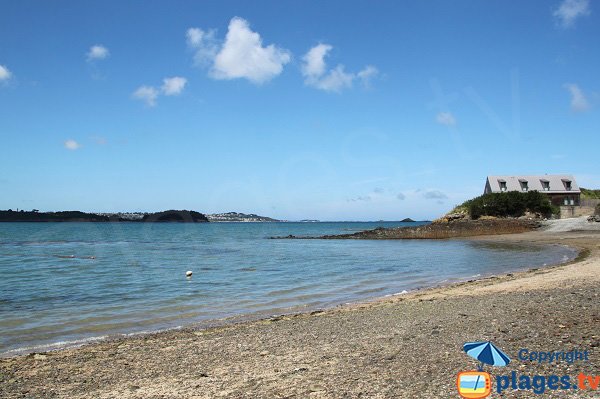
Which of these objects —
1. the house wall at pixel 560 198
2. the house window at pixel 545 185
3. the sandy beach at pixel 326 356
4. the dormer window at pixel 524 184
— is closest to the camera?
the sandy beach at pixel 326 356

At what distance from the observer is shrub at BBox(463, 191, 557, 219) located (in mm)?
63344

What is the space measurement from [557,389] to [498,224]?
57.4 metres

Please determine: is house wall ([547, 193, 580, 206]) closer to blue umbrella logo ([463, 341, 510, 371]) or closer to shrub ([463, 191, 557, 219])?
shrub ([463, 191, 557, 219])

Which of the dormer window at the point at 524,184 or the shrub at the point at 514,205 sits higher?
the dormer window at the point at 524,184

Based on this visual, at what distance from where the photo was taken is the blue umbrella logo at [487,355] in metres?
6.00

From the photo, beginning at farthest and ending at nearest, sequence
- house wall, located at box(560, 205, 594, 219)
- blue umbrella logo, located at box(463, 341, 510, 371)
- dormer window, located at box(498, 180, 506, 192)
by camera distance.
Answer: dormer window, located at box(498, 180, 506, 192), house wall, located at box(560, 205, 594, 219), blue umbrella logo, located at box(463, 341, 510, 371)

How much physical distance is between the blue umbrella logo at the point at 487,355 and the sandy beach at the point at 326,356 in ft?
0.36

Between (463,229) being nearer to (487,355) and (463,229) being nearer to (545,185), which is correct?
(545,185)

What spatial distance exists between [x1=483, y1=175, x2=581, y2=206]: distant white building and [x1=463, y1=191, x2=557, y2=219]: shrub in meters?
8.37

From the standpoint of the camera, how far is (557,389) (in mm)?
5074

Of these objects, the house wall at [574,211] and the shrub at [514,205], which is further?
the shrub at [514,205]

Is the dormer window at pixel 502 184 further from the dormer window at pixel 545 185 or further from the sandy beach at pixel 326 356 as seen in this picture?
the sandy beach at pixel 326 356

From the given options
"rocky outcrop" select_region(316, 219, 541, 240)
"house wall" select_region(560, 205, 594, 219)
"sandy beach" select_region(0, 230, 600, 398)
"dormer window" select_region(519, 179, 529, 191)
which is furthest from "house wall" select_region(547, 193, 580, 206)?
"sandy beach" select_region(0, 230, 600, 398)

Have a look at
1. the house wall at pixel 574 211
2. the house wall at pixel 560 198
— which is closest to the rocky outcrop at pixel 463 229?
the house wall at pixel 574 211
